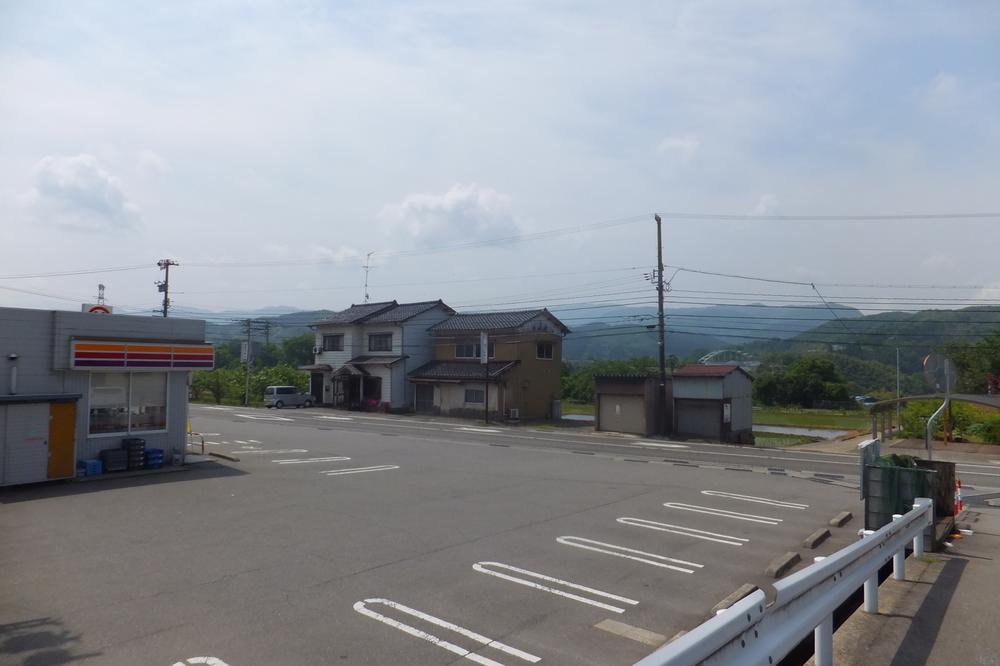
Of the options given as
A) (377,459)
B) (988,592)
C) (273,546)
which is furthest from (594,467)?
(988,592)

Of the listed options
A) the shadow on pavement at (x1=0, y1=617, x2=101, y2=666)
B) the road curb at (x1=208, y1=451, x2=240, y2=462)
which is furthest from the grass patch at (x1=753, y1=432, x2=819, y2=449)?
the shadow on pavement at (x1=0, y1=617, x2=101, y2=666)

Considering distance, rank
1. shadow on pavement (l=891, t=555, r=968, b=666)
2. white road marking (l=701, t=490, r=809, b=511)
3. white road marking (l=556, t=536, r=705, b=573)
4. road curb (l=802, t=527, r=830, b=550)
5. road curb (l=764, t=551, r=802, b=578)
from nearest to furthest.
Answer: shadow on pavement (l=891, t=555, r=968, b=666) → road curb (l=764, t=551, r=802, b=578) → white road marking (l=556, t=536, r=705, b=573) → road curb (l=802, t=527, r=830, b=550) → white road marking (l=701, t=490, r=809, b=511)

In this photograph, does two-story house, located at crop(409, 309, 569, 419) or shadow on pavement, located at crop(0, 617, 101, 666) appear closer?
shadow on pavement, located at crop(0, 617, 101, 666)

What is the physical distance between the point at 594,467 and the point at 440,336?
28380 millimetres

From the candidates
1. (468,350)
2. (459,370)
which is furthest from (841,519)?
(468,350)

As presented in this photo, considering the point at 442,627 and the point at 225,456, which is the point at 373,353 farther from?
the point at 442,627

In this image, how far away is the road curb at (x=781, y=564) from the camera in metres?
8.69

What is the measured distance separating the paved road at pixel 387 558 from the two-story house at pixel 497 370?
21.6m

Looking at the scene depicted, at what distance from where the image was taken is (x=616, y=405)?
34156mm

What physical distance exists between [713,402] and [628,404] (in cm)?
410

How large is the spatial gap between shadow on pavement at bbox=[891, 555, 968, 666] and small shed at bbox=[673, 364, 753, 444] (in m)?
24.3

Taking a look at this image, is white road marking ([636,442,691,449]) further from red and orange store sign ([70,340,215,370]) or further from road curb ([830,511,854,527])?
red and orange store sign ([70,340,215,370])

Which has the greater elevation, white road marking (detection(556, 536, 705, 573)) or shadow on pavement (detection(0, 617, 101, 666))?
white road marking (detection(556, 536, 705, 573))

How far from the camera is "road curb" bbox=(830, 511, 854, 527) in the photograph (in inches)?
470
